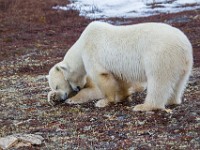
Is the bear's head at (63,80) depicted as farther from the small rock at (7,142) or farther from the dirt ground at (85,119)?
the small rock at (7,142)

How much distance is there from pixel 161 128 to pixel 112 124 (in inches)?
29.1

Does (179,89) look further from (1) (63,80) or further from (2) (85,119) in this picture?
(1) (63,80)

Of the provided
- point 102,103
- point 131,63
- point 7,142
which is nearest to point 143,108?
point 131,63

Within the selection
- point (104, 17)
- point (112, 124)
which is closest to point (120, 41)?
point (112, 124)

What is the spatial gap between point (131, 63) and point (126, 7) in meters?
23.6

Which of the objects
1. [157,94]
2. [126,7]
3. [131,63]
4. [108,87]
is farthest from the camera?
[126,7]

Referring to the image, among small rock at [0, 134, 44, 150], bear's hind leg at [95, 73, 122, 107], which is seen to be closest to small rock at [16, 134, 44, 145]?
small rock at [0, 134, 44, 150]

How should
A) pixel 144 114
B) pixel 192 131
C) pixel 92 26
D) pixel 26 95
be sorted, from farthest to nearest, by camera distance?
pixel 26 95 < pixel 92 26 < pixel 144 114 < pixel 192 131

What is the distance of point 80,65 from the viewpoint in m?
8.42

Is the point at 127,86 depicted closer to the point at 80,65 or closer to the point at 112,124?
the point at 80,65

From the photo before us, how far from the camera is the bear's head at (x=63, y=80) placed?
332 inches

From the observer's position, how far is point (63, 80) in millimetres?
8492

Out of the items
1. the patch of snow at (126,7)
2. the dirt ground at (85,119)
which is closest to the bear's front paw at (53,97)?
the dirt ground at (85,119)

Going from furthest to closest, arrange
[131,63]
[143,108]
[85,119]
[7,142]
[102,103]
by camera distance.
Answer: [102,103]
[131,63]
[143,108]
[85,119]
[7,142]
